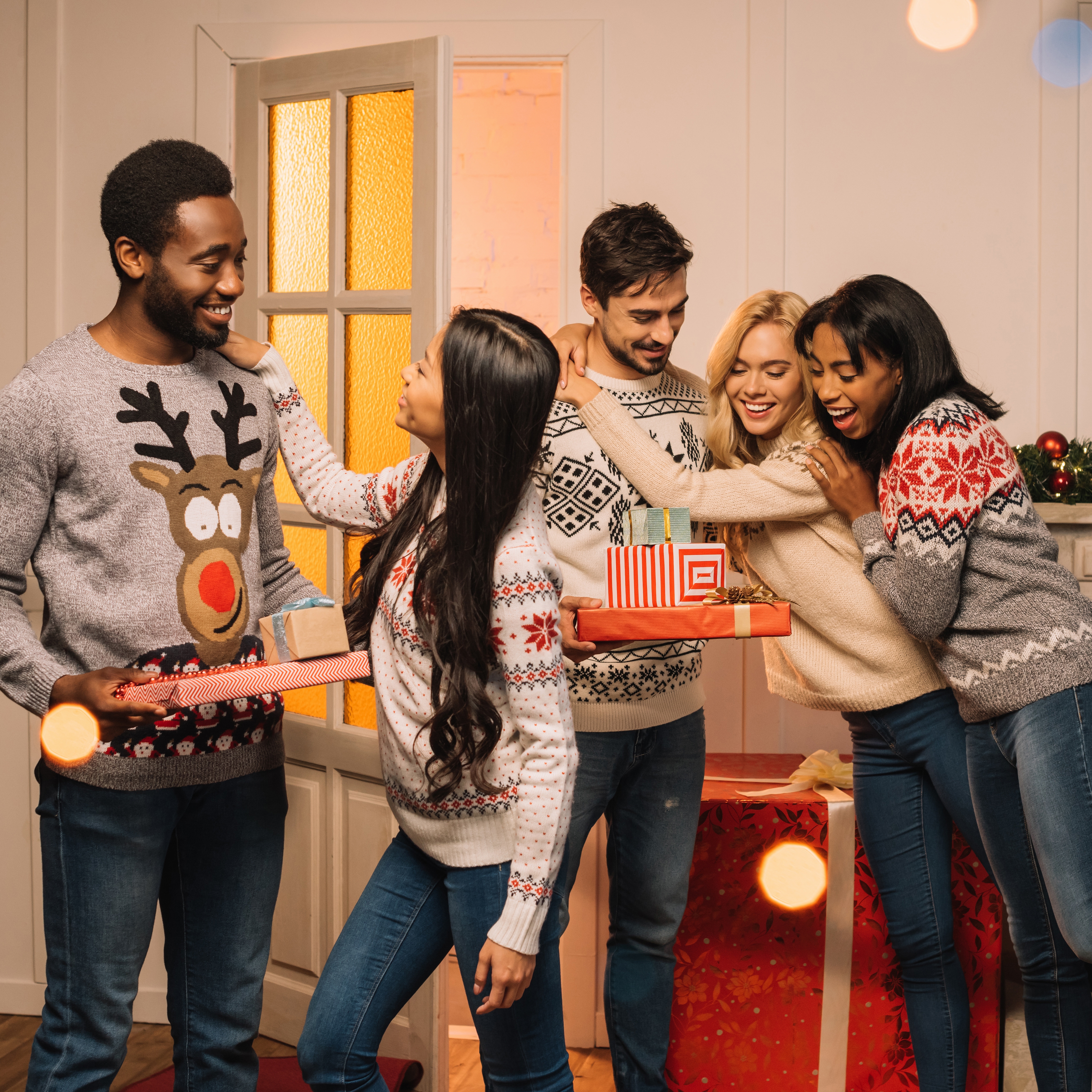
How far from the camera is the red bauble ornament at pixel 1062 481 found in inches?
107

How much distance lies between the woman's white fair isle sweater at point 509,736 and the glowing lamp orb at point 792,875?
3.62 ft

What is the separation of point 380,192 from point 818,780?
5.73ft

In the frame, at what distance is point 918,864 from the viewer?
204cm

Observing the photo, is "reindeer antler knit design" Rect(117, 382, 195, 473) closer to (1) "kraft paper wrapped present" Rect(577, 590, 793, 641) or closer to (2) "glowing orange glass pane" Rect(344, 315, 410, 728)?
(1) "kraft paper wrapped present" Rect(577, 590, 793, 641)

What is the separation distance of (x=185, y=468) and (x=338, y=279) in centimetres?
111

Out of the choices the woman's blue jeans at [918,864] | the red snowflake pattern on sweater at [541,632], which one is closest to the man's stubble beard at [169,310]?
the red snowflake pattern on sweater at [541,632]

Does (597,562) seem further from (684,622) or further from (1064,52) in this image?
(1064,52)

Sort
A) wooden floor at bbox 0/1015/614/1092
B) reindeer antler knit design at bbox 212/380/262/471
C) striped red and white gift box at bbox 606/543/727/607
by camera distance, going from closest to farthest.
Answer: reindeer antler knit design at bbox 212/380/262/471 → striped red and white gift box at bbox 606/543/727/607 → wooden floor at bbox 0/1015/614/1092

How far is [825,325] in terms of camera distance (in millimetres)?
1955

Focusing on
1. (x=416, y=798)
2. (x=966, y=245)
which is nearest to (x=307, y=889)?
(x=416, y=798)

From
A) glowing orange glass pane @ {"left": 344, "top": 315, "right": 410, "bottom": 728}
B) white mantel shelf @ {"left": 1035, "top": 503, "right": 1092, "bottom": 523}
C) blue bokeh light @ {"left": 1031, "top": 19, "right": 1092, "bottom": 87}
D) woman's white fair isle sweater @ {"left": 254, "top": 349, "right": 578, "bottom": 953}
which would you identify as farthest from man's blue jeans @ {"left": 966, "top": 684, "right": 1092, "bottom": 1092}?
blue bokeh light @ {"left": 1031, "top": 19, "right": 1092, "bottom": 87}

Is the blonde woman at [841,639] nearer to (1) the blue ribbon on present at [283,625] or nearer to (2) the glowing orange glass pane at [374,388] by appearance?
(2) the glowing orange glass pane at [374,388]

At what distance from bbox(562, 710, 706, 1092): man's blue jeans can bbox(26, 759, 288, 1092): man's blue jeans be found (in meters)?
0.66

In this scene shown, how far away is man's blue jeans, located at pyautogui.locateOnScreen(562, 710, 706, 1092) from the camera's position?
2090 mm
